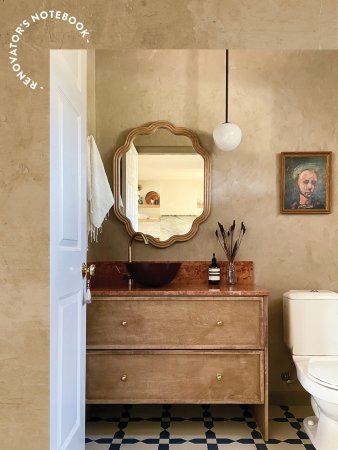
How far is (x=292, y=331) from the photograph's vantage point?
268 centimetres

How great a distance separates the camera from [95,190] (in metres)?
2.57

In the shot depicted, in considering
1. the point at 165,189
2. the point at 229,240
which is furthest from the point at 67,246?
the point at 229,240

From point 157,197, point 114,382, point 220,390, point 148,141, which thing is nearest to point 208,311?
point 220,390

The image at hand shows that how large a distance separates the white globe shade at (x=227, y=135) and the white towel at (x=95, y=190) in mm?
773

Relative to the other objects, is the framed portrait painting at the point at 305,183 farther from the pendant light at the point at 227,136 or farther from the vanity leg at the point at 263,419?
the vanity leg at the point at 263,419

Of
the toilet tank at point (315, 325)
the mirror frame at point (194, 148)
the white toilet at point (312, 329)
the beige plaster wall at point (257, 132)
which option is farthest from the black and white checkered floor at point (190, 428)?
the mirror frame at point (194, 148)

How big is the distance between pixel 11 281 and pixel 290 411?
2191 millimetres

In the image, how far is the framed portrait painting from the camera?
3020 mm

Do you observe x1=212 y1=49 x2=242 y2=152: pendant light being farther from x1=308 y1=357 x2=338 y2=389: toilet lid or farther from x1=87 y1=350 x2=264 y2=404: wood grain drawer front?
x1=308 y1=357 x2=338 y2=389: toilet lid

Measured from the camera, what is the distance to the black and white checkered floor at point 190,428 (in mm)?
2441

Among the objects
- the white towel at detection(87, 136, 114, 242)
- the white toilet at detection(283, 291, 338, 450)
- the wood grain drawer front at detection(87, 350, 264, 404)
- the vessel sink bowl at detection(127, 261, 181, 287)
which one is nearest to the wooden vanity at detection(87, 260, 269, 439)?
the wood grain drawer front at detection(87, 350, 264, 404)

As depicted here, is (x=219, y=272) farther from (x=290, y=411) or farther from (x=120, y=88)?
(x=120, y=88)

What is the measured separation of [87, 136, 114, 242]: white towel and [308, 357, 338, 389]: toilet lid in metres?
1.37

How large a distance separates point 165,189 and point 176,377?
47.5 inches
